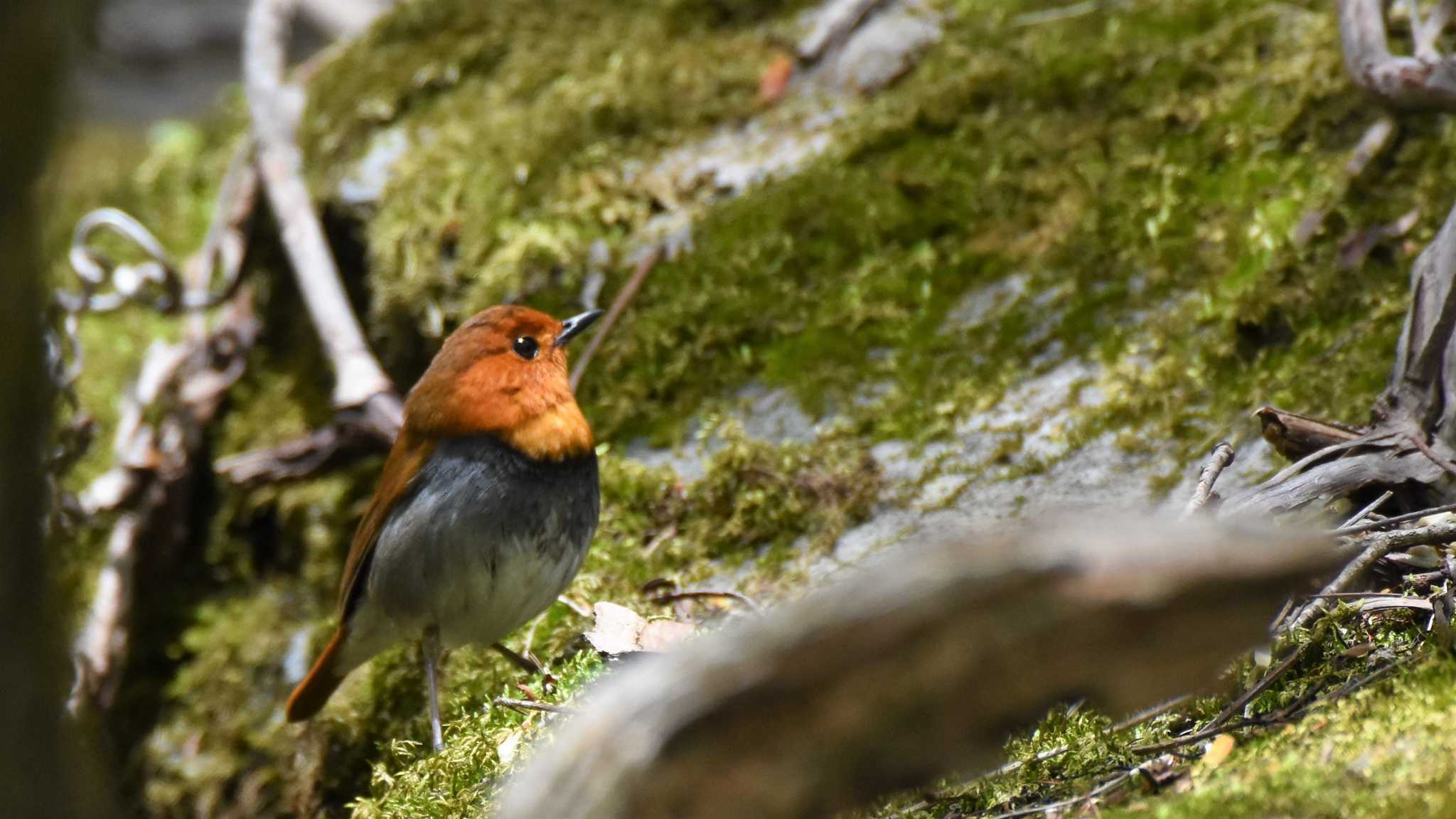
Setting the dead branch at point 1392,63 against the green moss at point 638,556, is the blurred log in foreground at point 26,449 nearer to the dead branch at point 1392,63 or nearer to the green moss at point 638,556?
the green moss at point 638,556

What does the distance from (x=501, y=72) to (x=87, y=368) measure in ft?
7.73

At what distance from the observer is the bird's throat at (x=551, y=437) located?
356 cm

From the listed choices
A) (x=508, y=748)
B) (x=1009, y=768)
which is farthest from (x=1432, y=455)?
(x=508, y=748)

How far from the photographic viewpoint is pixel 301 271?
16.4ft

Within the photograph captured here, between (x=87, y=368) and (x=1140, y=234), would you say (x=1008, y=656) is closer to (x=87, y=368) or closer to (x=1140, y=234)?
(x=1140, y=234)

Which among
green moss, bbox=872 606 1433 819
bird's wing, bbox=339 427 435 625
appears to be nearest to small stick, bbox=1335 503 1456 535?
green moss, bbox=872 606 1433 819

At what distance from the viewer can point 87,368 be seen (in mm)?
6160

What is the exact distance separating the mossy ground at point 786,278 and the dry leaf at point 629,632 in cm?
10

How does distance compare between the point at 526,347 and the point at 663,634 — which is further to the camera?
the point at 526,347

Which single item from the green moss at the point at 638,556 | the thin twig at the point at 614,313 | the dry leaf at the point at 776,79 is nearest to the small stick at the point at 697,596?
the green moss at the point at 638,556

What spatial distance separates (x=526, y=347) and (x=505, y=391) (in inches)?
6.7

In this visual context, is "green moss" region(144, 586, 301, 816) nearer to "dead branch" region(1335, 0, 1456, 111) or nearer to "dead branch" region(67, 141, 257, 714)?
"dead branch" region(67, 141, 257, 714)

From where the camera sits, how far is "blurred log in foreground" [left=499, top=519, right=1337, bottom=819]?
4.82ft

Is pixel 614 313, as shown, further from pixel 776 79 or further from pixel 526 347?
pixel 776 79
